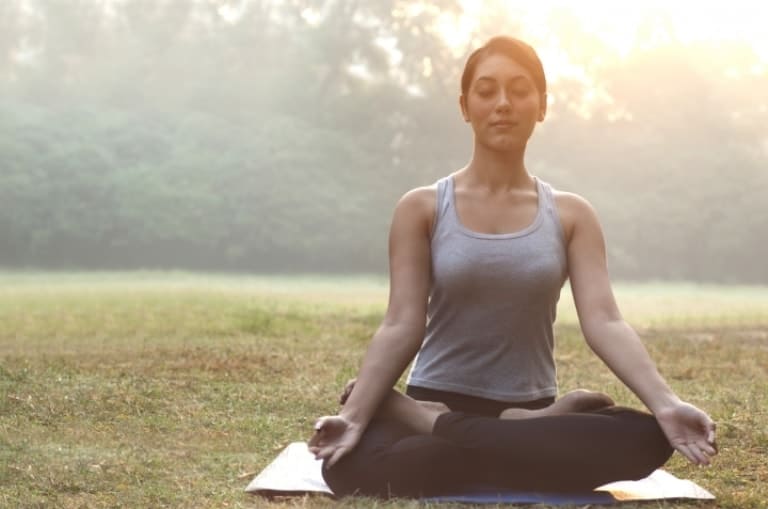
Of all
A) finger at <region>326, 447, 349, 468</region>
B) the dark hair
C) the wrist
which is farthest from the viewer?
the dark hair

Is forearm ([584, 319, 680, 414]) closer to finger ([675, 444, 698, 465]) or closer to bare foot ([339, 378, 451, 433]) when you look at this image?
finger ([675, 444, 698, 465])

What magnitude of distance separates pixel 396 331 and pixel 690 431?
0.90 metres

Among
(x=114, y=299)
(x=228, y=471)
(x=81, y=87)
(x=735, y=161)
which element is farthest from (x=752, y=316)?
(x=81, y=87)

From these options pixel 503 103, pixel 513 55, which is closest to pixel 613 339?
pixel 503 103

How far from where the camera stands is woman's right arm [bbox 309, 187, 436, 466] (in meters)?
3.40

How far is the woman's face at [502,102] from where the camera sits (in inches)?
141

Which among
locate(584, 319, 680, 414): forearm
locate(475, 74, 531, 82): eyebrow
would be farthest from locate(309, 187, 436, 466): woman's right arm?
locate(584, 319, 680, 414): forearm

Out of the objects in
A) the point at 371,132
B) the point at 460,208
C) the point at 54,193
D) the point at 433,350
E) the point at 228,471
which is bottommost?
the point at 228,471

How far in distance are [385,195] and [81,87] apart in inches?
267

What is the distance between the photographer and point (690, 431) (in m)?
3.21

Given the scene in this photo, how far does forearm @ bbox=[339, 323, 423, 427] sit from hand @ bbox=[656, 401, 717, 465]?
76cm

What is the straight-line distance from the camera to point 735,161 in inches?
963

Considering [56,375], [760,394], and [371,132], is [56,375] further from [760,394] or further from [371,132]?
[371,132]

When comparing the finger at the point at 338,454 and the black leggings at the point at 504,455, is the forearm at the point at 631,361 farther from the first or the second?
the finger at the point at 338,454
